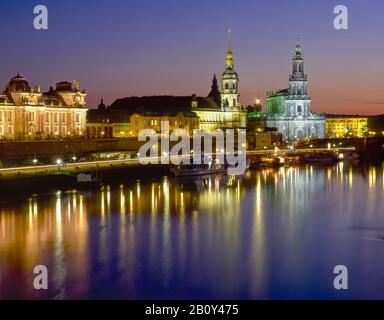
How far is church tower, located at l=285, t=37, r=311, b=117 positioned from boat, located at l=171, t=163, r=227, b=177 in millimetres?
39709

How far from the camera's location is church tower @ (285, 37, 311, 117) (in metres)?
85.9

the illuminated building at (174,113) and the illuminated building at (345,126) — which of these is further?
the illuminated building at (345,126)

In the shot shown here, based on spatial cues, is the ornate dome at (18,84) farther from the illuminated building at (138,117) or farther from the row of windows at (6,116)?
the illuminated building at (138,117)

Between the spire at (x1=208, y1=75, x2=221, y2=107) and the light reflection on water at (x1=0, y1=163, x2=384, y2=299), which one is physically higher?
the spire at (x1=208, y1=75, x2=221, y2=107)

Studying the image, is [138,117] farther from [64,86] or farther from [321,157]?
[321,157]

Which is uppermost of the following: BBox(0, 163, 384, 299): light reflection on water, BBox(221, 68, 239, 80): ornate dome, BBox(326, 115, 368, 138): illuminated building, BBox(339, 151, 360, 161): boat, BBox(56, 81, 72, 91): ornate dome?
BBox(221, 68, 239, 80): ornate dome

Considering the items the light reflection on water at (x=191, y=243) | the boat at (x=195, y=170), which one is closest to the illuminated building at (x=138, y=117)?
the boat at (x=195, y=170)

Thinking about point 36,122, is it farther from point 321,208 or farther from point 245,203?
point 321,208

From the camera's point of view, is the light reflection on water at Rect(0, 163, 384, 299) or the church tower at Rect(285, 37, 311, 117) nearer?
the light reflection on water at Rect(0, 163, 384, 299)

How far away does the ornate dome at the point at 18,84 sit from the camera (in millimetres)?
50347

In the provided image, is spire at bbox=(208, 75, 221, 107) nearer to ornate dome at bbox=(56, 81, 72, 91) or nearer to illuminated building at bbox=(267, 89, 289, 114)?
illuminated building at bbox=(267, 89, 289, 114)

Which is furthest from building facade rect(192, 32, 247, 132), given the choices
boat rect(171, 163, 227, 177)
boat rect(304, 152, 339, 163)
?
boat rect(171, 163, 227, 177)

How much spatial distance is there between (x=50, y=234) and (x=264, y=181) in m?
23.0

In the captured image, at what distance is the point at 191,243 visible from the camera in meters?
21.8
